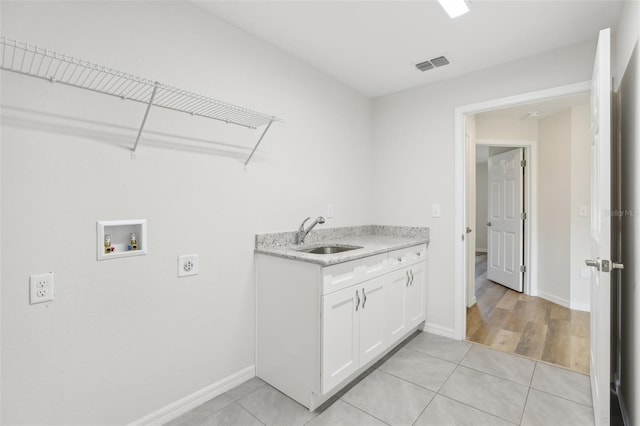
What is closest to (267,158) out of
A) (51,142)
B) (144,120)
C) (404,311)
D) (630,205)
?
(144,120)

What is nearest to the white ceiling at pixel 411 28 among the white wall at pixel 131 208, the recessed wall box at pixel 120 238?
the white wall at pixel 131 208

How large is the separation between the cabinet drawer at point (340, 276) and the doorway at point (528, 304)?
1.40 meters

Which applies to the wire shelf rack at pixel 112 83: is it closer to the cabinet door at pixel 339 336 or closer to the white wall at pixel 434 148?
the cabinet door at pixel 339 336

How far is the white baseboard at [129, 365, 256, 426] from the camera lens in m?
1.70

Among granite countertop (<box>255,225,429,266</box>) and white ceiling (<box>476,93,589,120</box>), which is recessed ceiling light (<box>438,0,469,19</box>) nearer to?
granite countertop (<box>255,225,429,266</box>)

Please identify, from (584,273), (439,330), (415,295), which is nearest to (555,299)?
(584,273)

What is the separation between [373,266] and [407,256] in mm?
574

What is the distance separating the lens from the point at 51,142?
1374mm

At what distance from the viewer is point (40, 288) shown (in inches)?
52.9

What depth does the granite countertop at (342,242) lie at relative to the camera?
191 centimetres

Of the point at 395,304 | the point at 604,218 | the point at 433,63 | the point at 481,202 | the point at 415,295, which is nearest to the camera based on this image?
the point at 604,218

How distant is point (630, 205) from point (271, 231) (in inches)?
83.5

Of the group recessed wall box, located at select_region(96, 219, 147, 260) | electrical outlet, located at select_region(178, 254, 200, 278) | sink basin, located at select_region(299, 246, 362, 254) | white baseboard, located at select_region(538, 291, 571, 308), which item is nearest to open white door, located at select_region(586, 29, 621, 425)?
sink basin, located at select_region(299, 246, 362, 254)

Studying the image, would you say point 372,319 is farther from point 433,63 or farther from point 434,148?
point 433,63
